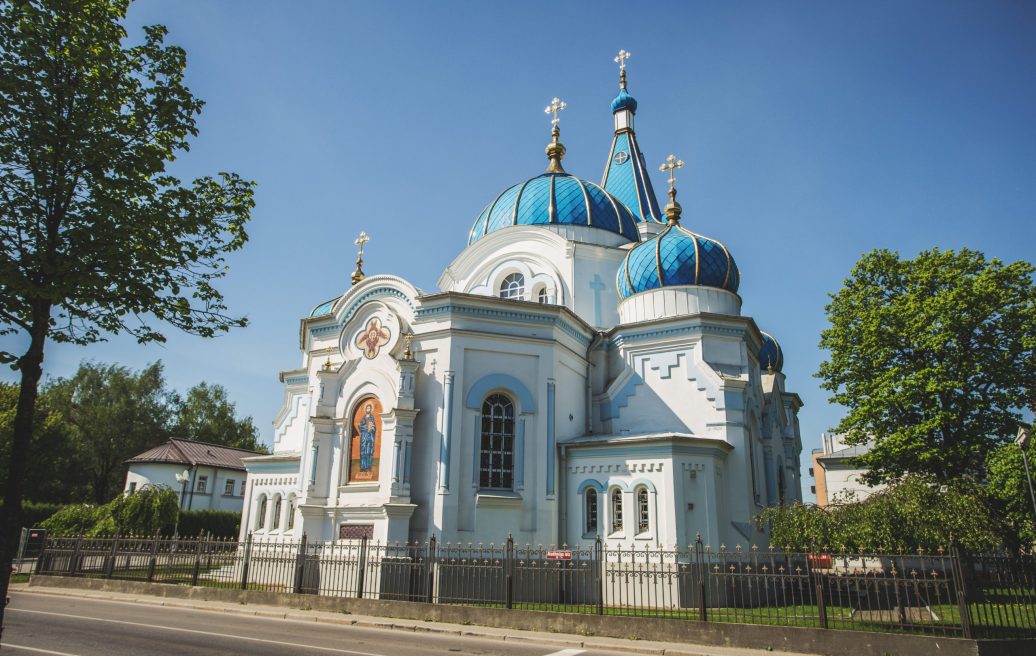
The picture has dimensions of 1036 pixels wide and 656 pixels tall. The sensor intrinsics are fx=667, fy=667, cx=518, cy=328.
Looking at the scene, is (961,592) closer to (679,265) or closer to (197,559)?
(679,265)

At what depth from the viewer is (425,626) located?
41.4 ft

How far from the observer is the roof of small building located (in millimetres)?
37219

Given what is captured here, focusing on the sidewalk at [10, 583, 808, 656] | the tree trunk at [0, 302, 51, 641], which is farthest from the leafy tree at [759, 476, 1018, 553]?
the tree trunk at [0, 302, 51, 641]

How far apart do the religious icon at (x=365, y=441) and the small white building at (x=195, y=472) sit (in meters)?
21.4

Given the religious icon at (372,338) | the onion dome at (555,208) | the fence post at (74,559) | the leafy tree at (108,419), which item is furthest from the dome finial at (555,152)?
the leafy tree at (108,419)

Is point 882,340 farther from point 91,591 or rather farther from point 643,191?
point 91,591

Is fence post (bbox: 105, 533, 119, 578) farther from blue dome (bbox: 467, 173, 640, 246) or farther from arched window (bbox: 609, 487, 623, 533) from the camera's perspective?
blue dome (bbox: 467, 173, 640, 246)

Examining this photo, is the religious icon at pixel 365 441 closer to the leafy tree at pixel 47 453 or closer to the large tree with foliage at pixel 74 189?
the large tree with foliage at pixel 74 189

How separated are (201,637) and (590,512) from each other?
1060 cm

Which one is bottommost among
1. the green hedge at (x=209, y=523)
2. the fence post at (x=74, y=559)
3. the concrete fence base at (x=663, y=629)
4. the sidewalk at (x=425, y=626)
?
the sidewalk at (x=425, y=626)

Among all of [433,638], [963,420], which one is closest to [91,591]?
[433,638]

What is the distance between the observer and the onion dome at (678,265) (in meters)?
21.3

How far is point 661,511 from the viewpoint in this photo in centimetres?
1730

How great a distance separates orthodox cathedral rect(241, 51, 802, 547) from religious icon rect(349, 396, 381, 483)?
2.0 inches
